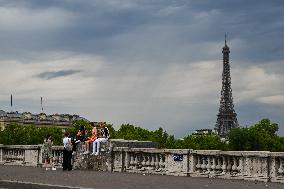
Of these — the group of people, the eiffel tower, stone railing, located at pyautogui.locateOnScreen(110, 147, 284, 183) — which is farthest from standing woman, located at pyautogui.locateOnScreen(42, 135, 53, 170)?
the eiffel tower

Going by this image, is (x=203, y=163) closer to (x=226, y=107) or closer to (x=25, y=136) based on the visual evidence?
(x=25, y=136)

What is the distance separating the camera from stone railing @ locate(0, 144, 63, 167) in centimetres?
3138

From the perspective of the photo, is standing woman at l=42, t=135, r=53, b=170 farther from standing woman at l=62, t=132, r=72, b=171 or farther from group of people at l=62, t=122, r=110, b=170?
standing woman at l=62, t=132, r=72, b=171

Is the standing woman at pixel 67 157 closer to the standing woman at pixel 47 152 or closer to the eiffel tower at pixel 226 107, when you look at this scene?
the standing woman at pixel 47 152

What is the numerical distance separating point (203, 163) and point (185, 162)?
788 millimetres

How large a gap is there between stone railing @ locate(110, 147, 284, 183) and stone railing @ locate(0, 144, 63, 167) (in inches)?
200

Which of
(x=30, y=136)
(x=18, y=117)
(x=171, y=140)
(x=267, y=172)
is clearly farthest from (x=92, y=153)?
(x=18, y=117)

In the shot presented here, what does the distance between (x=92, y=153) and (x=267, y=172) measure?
942 cm

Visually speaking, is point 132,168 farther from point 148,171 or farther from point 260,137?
point 260,137

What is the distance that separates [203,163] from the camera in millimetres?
23344

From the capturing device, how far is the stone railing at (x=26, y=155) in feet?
103

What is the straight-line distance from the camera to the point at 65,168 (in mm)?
27750

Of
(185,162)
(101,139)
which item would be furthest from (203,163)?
(101,139)

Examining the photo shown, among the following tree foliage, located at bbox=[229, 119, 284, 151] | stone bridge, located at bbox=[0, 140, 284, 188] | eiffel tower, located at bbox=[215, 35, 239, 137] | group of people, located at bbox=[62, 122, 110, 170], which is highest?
eiffel tower, located at bbox=[215, 35, 239, 137]
